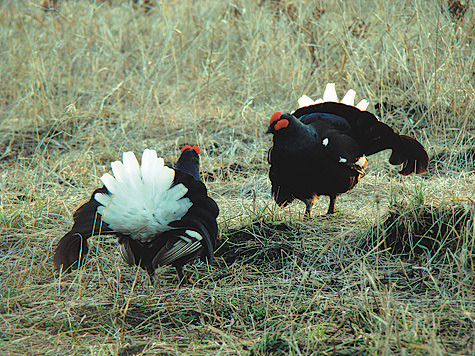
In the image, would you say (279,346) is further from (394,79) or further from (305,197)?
(394,79)

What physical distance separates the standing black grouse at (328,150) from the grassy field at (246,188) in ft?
0.60

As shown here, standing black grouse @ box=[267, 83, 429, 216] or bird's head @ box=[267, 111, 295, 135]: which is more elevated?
bird's head @ box=[267, 111, 295, 135]

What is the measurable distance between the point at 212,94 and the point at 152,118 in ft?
2.82

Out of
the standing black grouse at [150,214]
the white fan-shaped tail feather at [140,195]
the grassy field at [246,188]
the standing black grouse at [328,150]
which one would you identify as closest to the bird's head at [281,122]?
the standing black grouse at [328,150]

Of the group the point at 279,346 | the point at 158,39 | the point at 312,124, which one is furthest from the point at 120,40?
the point at 279,346

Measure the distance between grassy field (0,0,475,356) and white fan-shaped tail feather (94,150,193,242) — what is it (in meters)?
0.36

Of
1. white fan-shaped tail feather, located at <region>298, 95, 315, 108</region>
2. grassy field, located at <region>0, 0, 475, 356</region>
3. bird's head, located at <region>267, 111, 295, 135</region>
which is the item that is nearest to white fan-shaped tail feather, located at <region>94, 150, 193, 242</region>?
grassy field, located at <region>0, 0, 475, 356</region>

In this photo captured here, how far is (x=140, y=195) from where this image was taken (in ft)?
8.67

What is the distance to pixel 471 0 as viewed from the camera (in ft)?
15.8

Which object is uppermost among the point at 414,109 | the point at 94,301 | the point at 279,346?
the point at 414,109

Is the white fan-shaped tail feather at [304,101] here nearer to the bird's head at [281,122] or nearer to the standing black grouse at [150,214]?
the bird's head at [281,122]

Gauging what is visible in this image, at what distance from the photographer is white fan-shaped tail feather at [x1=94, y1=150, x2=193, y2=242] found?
A: 2.64 meters

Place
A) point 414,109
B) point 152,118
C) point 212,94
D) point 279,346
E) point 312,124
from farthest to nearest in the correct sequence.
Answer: point 212,94, point 152,118, point 414,109, point 312,124, point 279,346

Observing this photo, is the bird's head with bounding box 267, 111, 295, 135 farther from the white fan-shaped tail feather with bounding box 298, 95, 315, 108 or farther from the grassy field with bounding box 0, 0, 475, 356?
the white fan-shaped tail feather with bounding box 298, 95, 315, 108
